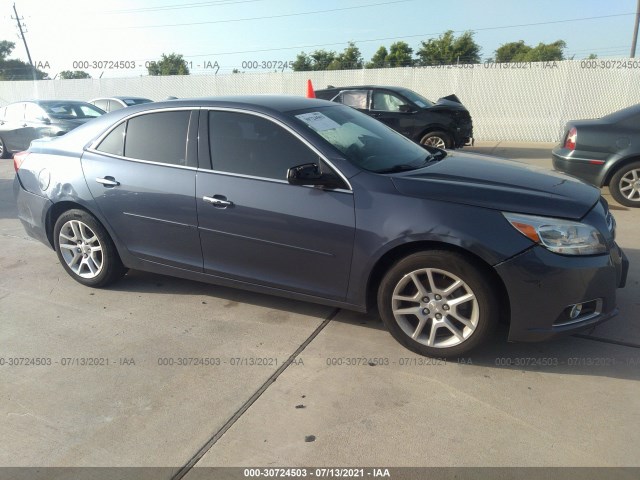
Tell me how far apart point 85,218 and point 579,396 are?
3.86 metres

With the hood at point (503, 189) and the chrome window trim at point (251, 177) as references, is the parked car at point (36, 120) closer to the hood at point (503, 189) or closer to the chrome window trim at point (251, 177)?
the chrome window trim at point (251, 177)

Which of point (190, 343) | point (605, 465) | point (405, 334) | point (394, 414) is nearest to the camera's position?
point (605, 465)

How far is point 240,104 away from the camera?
12.0 feet

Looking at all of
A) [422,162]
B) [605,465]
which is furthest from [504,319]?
[422,162]

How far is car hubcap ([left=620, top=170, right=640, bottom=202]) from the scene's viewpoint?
643 centimetres

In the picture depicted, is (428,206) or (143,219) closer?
(428,206)

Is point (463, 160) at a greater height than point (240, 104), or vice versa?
point (240, 104)

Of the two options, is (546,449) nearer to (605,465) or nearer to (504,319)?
(605,465)

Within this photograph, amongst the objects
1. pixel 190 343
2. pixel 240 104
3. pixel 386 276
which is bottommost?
pixel 190 343

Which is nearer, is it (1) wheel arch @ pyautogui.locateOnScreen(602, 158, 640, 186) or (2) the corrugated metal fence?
(1) wheel arch @ pyautogui.locateOnScreen(602, 158, 640, 186)

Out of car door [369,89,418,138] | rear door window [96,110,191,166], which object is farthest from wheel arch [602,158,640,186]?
rear door window [96,110,191,166]

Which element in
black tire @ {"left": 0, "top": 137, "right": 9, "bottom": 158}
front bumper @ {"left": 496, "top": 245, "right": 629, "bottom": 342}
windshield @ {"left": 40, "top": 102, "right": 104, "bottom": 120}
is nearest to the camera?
front bumper @ {"left": 496, "top": 245, "right": 629, "bottom": 342}

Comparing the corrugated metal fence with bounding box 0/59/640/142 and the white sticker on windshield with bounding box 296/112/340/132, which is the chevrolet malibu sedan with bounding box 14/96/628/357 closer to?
the white sticker on windshield with bounding box 296/112/340/132

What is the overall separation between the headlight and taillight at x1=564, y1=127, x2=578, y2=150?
4223 mm
